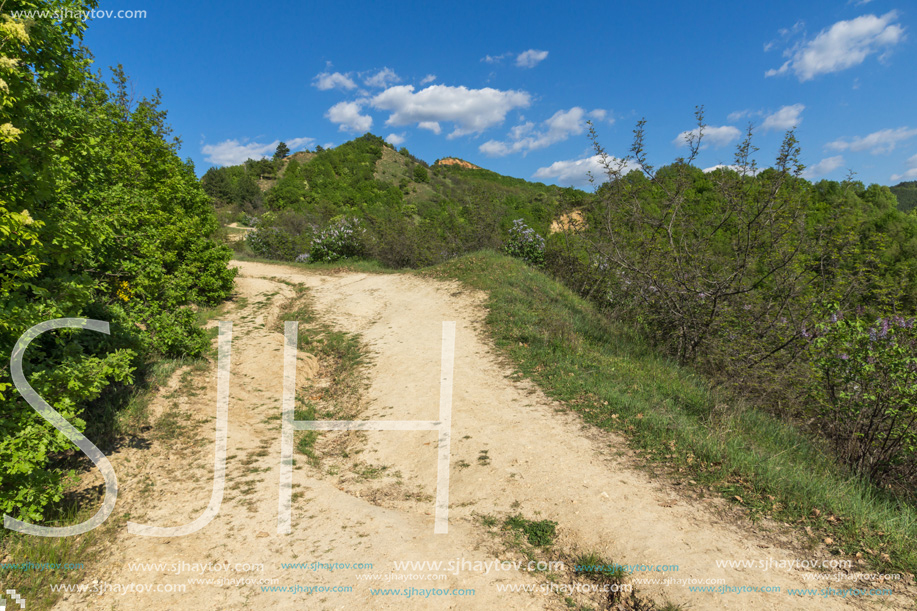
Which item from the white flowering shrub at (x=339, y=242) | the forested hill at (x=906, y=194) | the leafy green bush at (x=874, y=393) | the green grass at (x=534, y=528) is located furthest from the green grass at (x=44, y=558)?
the forested hill at (x=906, y=194)

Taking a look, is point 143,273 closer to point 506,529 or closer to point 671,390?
point 506,529

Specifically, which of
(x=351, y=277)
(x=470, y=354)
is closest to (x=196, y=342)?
(x=470, y=354)

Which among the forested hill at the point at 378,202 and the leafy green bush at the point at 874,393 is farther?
the forested hill at the point at 378,202

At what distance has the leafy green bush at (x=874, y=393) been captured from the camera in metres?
4.09

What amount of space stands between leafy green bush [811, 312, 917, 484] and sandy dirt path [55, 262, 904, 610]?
2345mm

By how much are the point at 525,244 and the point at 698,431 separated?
42.7 feet

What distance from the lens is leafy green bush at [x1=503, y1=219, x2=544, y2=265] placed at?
17000 mm

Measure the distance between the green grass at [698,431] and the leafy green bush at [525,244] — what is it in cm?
734

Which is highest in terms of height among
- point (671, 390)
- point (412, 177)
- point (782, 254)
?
point (412, 177)

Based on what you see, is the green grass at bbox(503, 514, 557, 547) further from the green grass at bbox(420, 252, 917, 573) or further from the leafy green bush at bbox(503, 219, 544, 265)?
the leafy green bush at bbox(503, 219, 544, 265)

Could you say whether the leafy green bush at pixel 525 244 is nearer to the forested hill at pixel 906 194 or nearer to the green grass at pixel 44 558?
the green grass at pixel 44 558

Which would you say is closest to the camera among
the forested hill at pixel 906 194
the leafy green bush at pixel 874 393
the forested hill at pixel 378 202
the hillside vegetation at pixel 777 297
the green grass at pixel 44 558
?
the green grass at pixel 44 558

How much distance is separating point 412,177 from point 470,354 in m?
52.1

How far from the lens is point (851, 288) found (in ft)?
22.2
